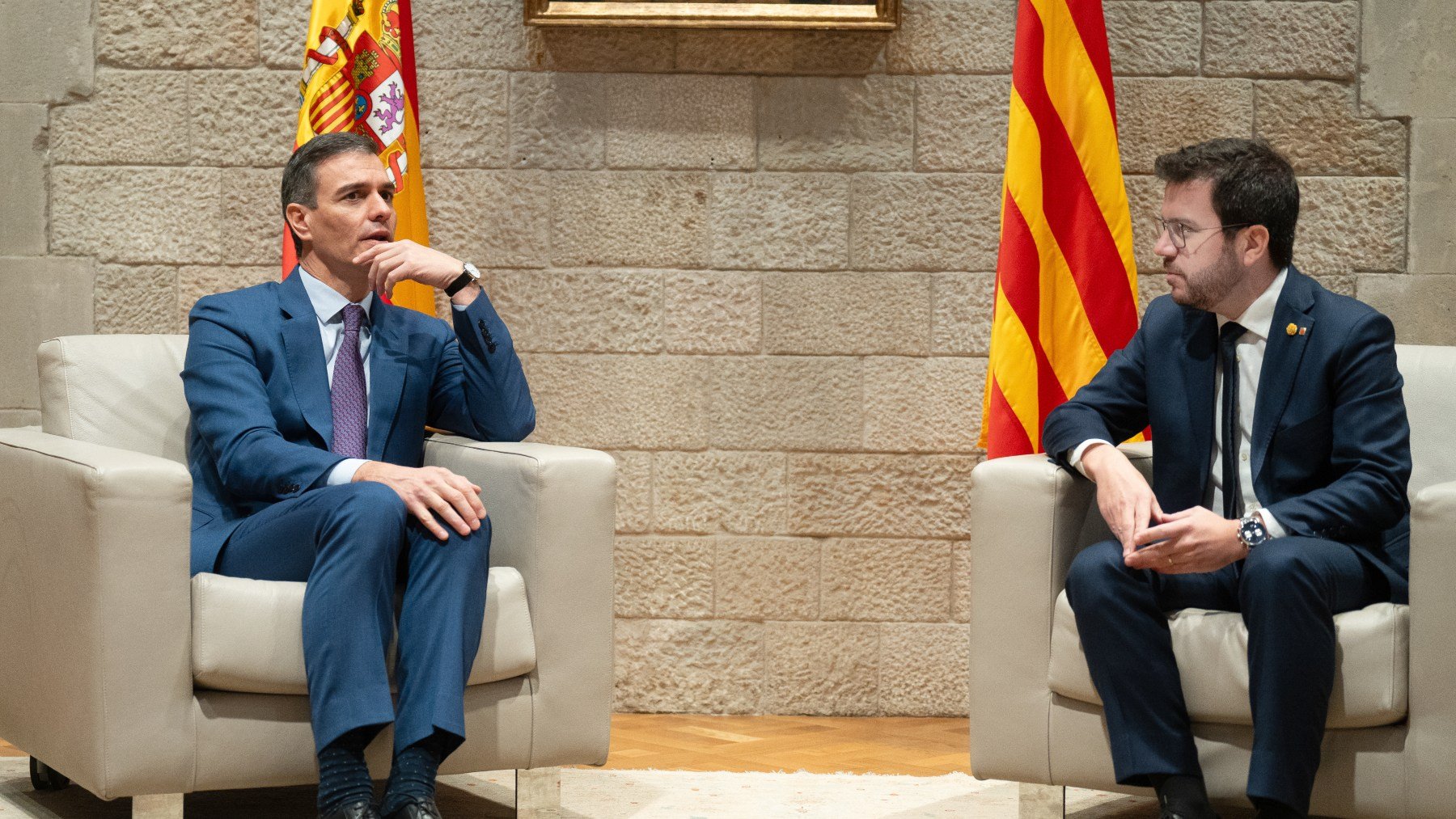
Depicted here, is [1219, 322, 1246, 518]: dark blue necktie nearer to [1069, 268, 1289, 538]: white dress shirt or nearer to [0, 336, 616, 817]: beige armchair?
[1069, 268, 1289, 538]: white dress shirt

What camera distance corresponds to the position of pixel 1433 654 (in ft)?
6.66

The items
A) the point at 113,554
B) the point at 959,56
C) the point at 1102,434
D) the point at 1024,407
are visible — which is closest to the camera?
the point at 113,554

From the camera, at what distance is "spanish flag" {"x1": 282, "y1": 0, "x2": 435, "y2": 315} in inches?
121

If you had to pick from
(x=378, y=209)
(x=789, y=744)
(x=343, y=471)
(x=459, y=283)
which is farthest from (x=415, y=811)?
(x=789, y=744)

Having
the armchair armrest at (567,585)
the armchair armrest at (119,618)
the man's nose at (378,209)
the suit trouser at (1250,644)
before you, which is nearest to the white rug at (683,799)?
the armchair armrest at (567,585)

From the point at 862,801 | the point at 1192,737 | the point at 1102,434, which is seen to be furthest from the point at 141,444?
the point at 1192,737

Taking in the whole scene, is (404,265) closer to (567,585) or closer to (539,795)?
(567,585)

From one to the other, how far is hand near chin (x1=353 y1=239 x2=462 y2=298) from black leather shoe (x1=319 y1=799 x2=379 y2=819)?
0.88m

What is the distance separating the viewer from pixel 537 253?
11.3 ft

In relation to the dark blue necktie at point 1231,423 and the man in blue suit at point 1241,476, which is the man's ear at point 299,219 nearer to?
the man in blue suit at point 1241,476

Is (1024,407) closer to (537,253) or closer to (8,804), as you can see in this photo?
(537,253)

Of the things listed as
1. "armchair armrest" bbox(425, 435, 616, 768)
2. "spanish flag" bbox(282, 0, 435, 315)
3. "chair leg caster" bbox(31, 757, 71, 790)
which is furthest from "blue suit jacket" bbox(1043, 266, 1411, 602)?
"chair leg caster" bbox(31, 757, 71, 790)

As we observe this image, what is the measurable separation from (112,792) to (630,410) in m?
1.66

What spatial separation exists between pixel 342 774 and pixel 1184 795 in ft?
4.02
